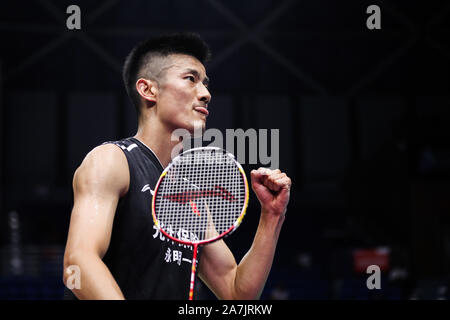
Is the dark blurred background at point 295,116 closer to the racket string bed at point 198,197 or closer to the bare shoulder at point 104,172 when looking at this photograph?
the racket string bed at point 198,197

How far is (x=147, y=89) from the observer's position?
82.3 inches

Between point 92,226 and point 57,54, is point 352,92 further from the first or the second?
point 92,226

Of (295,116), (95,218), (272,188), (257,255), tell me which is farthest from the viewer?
(295,116)

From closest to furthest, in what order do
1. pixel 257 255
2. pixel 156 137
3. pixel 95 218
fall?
pixel 95 218, pixel 257 255, pixel 156 137

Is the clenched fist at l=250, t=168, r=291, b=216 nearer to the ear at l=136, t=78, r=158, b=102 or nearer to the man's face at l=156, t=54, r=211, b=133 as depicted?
the man's face at l=156, t=54, r=211, b=133

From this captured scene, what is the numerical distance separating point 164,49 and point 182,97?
24cm

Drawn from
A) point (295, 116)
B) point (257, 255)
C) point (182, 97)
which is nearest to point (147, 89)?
point (182, 97)

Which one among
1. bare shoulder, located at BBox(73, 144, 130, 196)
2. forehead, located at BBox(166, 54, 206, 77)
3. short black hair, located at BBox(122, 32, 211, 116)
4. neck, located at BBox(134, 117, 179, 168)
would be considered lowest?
bare shoulder, located at BBox(73, 144, 130, 196)

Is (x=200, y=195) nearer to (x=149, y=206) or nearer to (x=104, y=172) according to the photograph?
(x=149, y=206)

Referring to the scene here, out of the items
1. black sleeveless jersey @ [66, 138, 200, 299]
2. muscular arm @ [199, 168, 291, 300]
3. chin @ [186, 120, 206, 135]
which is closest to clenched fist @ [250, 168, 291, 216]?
muscular arm @ [199, 168, 291, 300]

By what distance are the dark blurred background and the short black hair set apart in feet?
21.3

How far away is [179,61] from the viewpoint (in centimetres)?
208

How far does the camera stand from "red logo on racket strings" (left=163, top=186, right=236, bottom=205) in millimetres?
1960
